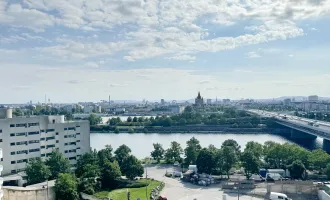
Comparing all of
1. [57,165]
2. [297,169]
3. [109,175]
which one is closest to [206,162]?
[297,169]

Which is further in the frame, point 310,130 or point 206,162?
point 310,130

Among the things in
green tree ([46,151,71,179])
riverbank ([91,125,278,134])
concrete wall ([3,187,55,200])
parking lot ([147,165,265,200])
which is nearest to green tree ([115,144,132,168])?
parking lot ([147,165,265,200])

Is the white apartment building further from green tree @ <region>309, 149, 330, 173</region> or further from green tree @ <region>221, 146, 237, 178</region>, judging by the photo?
green tree @ <region>309, 149, 330, 173</region>

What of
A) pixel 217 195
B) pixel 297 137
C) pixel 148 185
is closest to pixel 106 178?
pixel 148 185

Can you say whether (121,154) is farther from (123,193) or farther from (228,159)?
(228,159)

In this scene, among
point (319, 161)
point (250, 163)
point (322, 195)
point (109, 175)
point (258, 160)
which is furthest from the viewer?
point (319, 161)

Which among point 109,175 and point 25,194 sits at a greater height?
point 109,175

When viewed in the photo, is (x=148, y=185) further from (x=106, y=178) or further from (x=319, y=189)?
(x=319, y=189)

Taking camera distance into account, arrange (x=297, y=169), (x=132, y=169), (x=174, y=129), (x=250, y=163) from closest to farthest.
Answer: (x=132, y=169), (x=250, y=163), (x=297, y=169), (x=174, y=129)
